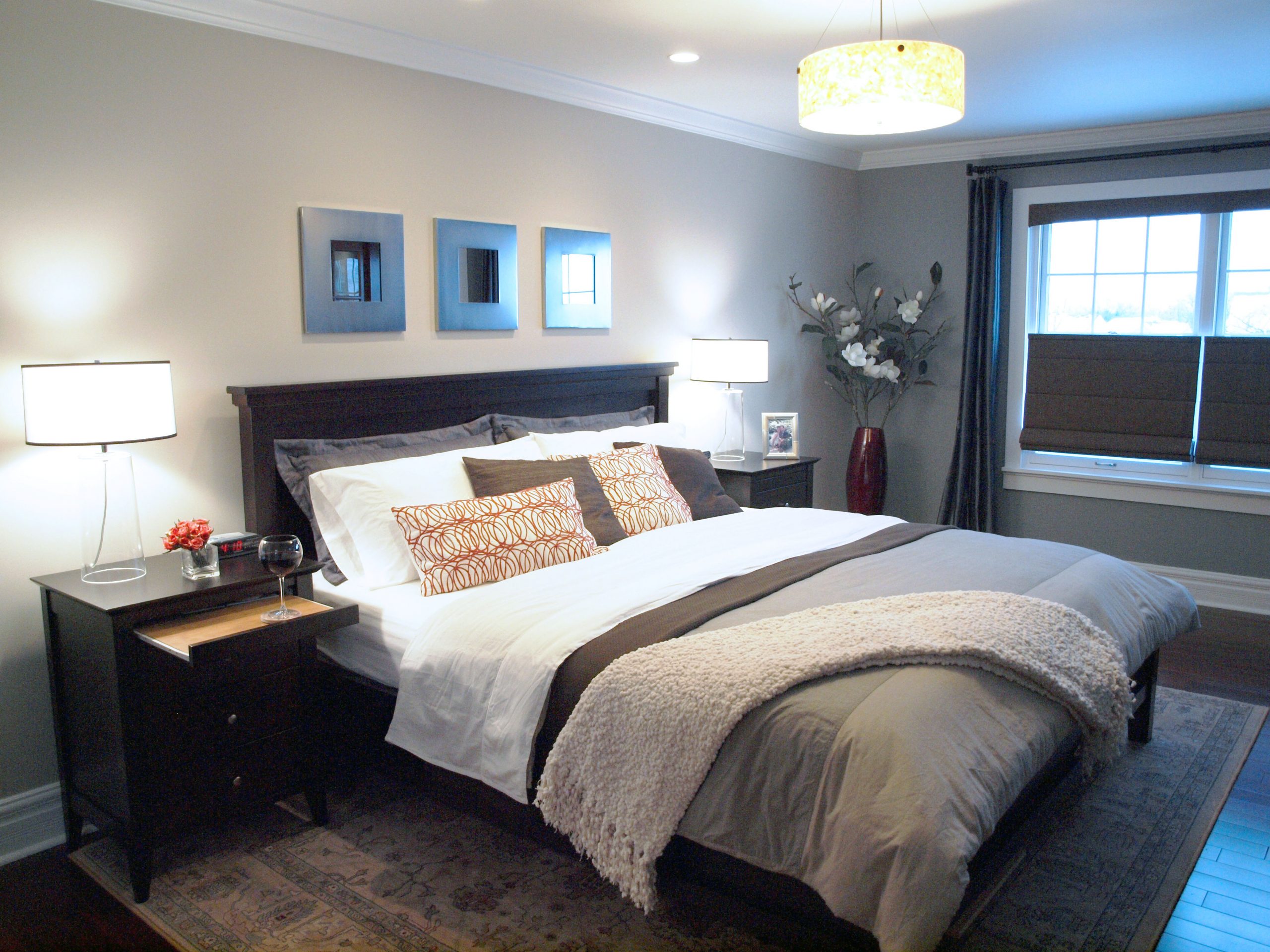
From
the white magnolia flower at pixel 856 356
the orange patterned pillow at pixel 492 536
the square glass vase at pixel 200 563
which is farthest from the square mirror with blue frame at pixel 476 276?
the white magnolia flower at pixel 856 356

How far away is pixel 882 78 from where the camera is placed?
99.7 inches

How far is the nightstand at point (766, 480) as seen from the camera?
4621 millimetres

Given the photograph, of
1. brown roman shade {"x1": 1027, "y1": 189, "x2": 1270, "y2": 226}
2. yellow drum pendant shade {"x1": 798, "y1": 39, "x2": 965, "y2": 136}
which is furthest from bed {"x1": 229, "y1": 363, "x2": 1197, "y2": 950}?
brown roman shade {"x1": 1027, "y1": 189, "x2": 1270, "y2": 226}

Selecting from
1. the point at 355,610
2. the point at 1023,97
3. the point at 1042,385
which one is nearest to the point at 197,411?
the point at 355,610

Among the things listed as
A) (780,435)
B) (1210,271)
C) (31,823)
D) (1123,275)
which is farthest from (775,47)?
(31,823)

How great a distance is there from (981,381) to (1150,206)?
4.08ft

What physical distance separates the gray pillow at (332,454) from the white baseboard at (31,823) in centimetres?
100

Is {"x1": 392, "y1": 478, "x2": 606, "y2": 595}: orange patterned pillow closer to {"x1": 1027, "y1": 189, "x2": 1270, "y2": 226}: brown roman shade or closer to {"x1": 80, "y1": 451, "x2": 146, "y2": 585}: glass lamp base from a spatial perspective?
{"x1": 80, "y1": 451, "x2": 146, "y2": 585}: glass lamp base

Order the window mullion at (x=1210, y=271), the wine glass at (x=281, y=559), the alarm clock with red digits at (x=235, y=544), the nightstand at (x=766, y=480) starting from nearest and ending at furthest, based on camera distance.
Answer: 1. the wine glass at (x=281, y=559)
2. the alarm clock with red digits at (x=235, y=544)
3. the nightstand at (x=766, y=480)
4. the window mullion at (x=1210, y=271)

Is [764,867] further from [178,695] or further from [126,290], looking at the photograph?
[126,290]

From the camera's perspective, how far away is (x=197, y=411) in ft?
10.2

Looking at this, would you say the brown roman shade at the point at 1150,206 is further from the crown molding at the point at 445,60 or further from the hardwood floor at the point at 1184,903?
the hardwood floor at the point at 1184,903

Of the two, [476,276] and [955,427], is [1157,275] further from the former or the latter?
[476,276]

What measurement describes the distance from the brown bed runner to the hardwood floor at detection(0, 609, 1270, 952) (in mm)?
1071
